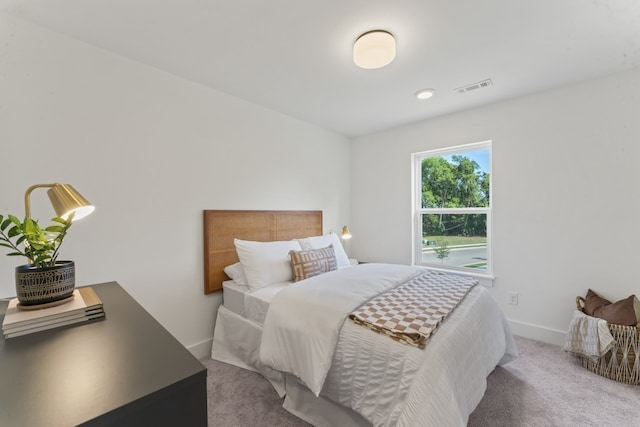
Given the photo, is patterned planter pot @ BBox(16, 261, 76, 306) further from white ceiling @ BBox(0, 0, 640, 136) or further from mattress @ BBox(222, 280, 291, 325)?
white ceiling @ BBox(0, 0, 640, 136)

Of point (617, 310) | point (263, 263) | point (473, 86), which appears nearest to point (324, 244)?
point (263, 263)

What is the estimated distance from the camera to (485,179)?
2979 mm

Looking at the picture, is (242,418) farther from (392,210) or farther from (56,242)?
(392,210)

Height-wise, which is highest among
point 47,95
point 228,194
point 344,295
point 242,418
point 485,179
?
point 47,95

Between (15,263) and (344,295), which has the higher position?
(15,263)

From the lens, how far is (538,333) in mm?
2582

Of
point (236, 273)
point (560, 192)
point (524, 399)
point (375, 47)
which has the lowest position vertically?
point (524, 399)

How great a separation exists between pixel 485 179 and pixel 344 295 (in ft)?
7.44

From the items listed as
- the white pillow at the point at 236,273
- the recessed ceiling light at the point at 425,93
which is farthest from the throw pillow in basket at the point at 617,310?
the white pillow at the point at 236,273

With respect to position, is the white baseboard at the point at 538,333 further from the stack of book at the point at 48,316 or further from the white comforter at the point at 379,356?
the stack of book at the point at 48,316

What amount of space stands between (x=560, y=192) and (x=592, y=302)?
3.15 ft

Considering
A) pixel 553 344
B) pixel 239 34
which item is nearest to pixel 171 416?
pixel 239 34

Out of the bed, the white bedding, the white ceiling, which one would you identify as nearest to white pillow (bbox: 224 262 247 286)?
the bed

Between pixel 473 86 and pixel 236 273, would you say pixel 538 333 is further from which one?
pixel 236 273
